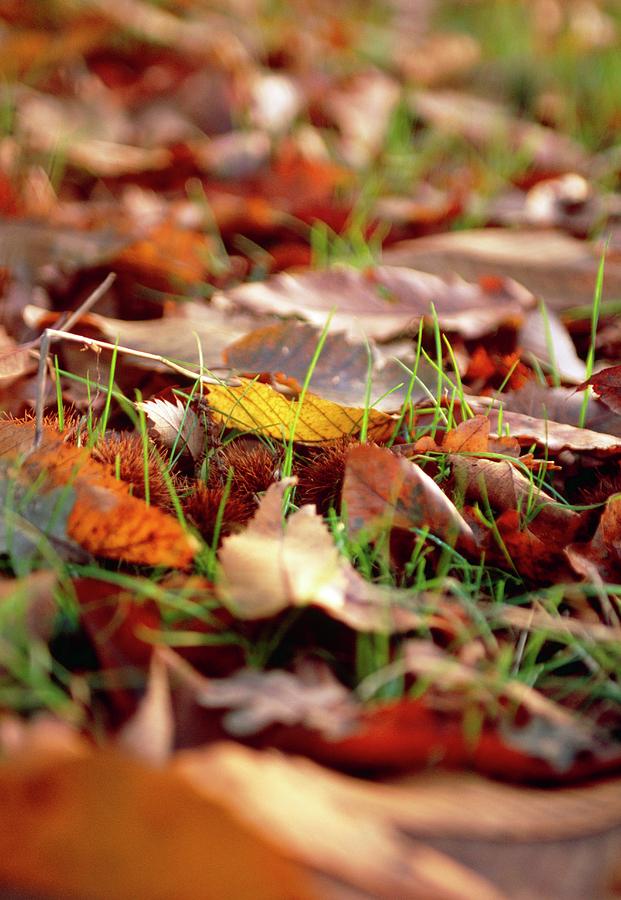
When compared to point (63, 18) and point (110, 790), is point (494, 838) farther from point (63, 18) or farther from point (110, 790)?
point (63, 18)

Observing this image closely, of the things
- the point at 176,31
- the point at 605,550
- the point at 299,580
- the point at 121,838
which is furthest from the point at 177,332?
the point at 176,31

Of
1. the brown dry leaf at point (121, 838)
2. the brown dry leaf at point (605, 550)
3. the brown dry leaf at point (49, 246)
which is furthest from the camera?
the brown dry leaf at point (49, 246)

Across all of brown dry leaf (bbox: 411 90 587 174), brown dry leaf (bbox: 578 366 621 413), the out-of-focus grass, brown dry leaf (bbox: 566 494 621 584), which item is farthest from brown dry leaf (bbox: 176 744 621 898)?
the out-of-focus grass

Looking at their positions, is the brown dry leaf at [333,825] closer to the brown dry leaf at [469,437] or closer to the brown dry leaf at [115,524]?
the brown dry leaf at [115,524]

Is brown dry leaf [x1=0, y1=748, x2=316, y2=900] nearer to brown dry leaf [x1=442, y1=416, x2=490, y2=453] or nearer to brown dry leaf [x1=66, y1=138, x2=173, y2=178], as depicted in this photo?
brown dry leaf [x1=442, y1=416, x2=490, y2=453]

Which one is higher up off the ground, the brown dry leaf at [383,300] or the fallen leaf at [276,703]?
the brown dry leaf at [383,300]

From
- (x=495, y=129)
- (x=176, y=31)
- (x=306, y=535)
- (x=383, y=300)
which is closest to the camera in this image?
(x=306, y=535)

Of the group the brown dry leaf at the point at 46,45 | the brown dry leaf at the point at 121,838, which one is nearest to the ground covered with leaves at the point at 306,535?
the brown dry leaf at the point at 121,838

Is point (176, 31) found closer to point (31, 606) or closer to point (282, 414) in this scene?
point (282, 414)
